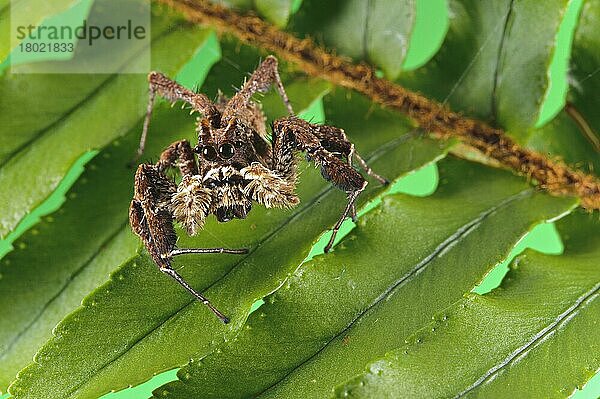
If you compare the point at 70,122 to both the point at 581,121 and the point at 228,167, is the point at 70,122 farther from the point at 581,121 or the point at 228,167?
the point at 581,121

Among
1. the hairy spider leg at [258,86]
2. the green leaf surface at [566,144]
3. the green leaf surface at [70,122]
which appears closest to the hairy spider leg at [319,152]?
the hairy spider leg at [258,86]

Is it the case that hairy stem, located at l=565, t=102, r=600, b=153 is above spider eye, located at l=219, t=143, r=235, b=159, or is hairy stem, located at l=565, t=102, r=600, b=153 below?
above

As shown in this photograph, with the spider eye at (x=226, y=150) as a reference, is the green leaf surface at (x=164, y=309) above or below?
below

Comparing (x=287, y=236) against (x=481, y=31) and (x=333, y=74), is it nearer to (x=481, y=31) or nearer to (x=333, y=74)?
(x=333, y=74)

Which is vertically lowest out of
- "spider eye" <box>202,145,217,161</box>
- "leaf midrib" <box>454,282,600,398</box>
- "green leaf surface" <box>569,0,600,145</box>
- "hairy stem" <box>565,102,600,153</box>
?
"spider eye" <box>202,145,217,161</box>

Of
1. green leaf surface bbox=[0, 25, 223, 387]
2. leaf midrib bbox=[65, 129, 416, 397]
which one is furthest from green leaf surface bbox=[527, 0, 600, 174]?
green leaf surface bbox=[0, 25, 223, 387]

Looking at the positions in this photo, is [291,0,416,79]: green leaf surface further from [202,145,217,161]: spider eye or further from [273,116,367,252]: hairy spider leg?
[202,145,217,161]: spider eye

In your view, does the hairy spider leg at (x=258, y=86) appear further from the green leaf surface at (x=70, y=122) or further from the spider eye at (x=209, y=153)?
the green leaf surface at (x=70, y=122)

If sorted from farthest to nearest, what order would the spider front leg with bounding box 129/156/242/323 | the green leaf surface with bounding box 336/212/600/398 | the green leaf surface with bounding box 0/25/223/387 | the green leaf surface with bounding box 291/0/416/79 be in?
the green leaf surface with bounding box 291/0/416/79 → the green leaf surface with bounding box 0/25/223/387 → the spider front leg with bounding box 129/156/242/323 → the green leaf surface with bounding box 336/212/600/398
